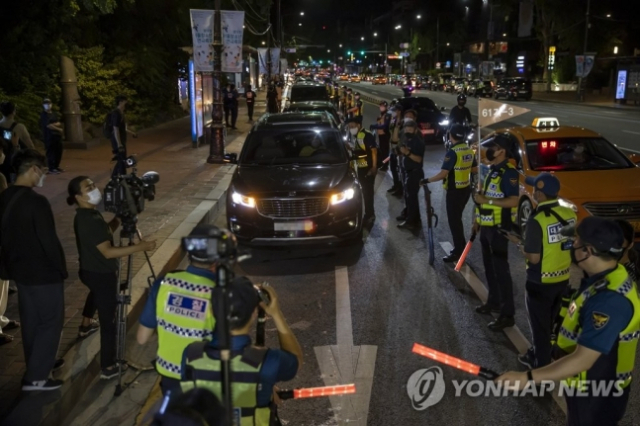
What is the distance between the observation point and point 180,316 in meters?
2.97

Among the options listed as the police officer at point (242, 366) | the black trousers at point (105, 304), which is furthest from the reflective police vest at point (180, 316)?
the black trousers at point (105, 304)

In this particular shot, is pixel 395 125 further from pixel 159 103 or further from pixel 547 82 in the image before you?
pixel 547 82

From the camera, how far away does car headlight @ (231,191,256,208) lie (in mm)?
8672

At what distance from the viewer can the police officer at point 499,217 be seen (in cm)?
636

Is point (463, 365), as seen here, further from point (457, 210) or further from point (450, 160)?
point (457, 210)

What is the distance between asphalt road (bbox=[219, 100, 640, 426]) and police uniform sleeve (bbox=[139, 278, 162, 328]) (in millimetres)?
1897

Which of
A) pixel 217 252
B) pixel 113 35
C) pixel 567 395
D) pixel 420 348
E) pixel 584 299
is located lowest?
pixel 567 395

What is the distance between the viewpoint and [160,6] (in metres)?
25.4

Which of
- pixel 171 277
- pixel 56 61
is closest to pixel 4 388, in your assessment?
pixel 171 277

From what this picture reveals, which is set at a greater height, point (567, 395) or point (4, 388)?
point (567, 395)

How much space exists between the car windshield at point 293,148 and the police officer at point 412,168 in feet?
3.42

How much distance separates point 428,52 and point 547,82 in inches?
1900

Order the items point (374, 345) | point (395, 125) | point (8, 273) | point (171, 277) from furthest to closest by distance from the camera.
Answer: point (395, 125)
point (374, 345)
point (8, 273)
point (171, 277)

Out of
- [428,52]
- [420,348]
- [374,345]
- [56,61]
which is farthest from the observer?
[428,52]
